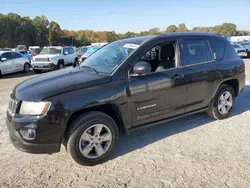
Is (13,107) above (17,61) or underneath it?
underneath

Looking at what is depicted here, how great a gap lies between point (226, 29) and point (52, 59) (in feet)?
303

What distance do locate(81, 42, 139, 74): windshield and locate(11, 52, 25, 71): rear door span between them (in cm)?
1156

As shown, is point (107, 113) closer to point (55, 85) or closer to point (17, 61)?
point (55, 85)

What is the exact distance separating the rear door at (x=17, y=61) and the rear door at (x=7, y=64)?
0.92ft

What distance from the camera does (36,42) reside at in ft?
243

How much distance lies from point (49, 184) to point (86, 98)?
46.3 inches

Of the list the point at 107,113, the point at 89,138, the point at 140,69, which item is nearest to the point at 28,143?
the point at 89,138

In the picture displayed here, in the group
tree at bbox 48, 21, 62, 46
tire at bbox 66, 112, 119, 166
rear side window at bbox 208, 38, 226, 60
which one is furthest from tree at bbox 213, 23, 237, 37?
tire at bbox 66, 112, 119, 166

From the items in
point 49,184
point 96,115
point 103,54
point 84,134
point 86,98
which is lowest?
point 49,184

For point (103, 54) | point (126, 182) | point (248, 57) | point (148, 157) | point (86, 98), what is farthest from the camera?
point (248, 57)

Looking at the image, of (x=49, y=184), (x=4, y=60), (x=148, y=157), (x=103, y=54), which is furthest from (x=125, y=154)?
(x=4, y=60)

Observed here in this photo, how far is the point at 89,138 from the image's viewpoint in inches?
132

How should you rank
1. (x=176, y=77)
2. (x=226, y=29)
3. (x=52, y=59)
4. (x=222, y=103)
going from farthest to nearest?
(x=226, y=29)
(x=52, y=59)
(x=222, y=103)
(x=176, y=77)

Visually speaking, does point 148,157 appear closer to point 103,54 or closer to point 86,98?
point 86,98
